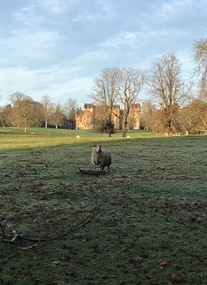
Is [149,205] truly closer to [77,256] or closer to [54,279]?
[77,256]

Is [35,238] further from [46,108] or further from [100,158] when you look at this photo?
[46,108]

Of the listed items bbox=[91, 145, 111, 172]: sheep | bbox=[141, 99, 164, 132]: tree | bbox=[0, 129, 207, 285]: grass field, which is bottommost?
bbox=[0, 129, 207, 285]: grass field

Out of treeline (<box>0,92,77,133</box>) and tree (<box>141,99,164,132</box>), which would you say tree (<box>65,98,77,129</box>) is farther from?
tree (<box>141,99,164,132</box>)

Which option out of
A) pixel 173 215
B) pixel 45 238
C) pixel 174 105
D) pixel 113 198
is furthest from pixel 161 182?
pixel 174 105

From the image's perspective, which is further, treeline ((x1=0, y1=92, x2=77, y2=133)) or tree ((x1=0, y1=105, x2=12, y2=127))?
tree ((x1=0, y1=105, x2=12, y2=127))

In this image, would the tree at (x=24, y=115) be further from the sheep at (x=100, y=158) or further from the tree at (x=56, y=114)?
the sheep at (x=100, y=158)

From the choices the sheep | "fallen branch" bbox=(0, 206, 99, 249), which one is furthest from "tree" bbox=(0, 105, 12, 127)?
"fallen branch" bbox=(0, 206, 99, 249)

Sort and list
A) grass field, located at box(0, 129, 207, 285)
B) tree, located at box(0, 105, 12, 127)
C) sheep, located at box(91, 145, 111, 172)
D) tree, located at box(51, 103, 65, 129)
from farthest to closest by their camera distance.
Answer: tree, located at box(51, 103, 65, 129) → tree, located at box(0, 105, 12, 127) → sheep, located at box(91, 145, 111, 172) → grass field, located at box(0, 129, 207, 285)

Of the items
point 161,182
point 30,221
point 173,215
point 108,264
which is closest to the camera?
point 108,264

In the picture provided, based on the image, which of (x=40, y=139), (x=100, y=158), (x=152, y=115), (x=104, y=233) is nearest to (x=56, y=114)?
(x=152, y=115)

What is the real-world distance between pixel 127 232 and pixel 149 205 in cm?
226

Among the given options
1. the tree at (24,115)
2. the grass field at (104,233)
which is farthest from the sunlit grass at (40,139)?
the grass field at (104,233)

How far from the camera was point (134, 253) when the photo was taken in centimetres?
634

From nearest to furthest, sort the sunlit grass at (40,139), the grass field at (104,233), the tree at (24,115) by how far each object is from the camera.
Answer: the grass field at (104,233), the sunlit grass at (40,139), the tree at (24,115)
